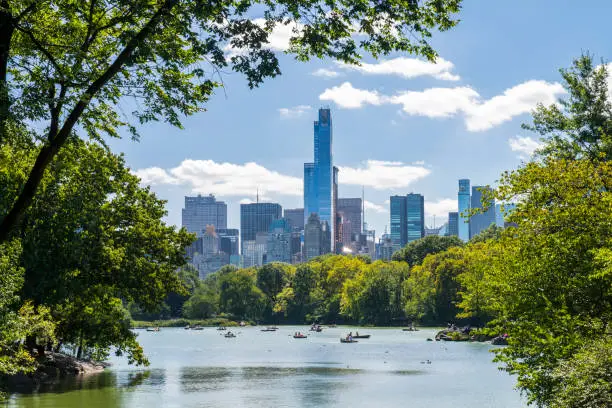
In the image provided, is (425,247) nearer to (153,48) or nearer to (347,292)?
(347,292)

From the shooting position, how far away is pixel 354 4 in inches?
510

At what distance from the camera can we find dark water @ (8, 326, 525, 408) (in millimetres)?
36281

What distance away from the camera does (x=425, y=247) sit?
154 meters

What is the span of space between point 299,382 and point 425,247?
364 feet

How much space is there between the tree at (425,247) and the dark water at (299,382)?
76.0 metres

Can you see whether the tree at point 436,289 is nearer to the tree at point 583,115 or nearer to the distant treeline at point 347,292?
the distant treeline at point 347,292

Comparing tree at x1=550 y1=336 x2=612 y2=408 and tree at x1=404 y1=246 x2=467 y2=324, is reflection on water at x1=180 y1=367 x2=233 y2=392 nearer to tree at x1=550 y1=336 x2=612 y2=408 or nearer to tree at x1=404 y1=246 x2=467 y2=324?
tree at x1=550 y1=336 x2=612 y2=408

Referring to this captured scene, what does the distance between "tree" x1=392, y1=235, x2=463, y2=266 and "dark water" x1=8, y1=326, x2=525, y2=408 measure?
75989mm

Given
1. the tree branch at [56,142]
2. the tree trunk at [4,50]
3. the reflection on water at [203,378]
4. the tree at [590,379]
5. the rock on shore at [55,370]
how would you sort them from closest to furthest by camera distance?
1. the tree branch at [56,142]
2. the tree trunk at [4,50]
3. the tree at [590,379]
4. the rock on shore at [55,370]
5. the reflection on water at [203,378]

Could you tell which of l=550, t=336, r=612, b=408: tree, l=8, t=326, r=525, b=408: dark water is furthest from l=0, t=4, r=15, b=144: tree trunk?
l=8, t=326, r=525, b=408: dark water

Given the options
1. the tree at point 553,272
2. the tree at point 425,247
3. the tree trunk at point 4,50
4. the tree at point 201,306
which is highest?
the tree at point 425,247

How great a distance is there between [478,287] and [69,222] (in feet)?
62.9

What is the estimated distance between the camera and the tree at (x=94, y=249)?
3450 cm

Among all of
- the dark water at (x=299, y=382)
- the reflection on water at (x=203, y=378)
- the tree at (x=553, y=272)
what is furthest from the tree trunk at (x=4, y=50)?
the reflection on water at (x=203, y=378)
